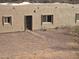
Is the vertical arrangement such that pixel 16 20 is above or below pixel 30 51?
above

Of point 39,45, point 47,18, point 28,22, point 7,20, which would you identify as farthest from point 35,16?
point 39,45

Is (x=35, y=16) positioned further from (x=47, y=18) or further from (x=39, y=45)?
(x=39, y=45)

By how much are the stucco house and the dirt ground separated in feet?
2.94

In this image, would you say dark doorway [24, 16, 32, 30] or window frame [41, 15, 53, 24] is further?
window frame [41, 15, 53, 24]

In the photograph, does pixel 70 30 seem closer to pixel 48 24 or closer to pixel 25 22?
pixel 48 24

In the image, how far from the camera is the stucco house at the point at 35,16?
84.3 feet

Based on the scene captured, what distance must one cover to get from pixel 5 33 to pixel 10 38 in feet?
7.41

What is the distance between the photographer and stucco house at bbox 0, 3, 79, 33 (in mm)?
25688

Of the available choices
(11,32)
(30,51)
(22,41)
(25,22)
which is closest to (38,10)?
(25,22)

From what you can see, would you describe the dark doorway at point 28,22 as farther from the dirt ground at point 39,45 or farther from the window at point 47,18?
the window at point 47,18

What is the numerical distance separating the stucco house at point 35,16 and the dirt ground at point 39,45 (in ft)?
2.94

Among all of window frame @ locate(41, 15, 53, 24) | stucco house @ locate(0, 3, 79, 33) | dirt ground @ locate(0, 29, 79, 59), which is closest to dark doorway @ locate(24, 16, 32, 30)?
stucco house @ locate(0, 3, 79, 33)

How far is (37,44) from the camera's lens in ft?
69.5

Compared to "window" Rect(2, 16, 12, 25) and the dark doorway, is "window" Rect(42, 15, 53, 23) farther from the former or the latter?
"window" Rect(2, 16, 12, 25)
